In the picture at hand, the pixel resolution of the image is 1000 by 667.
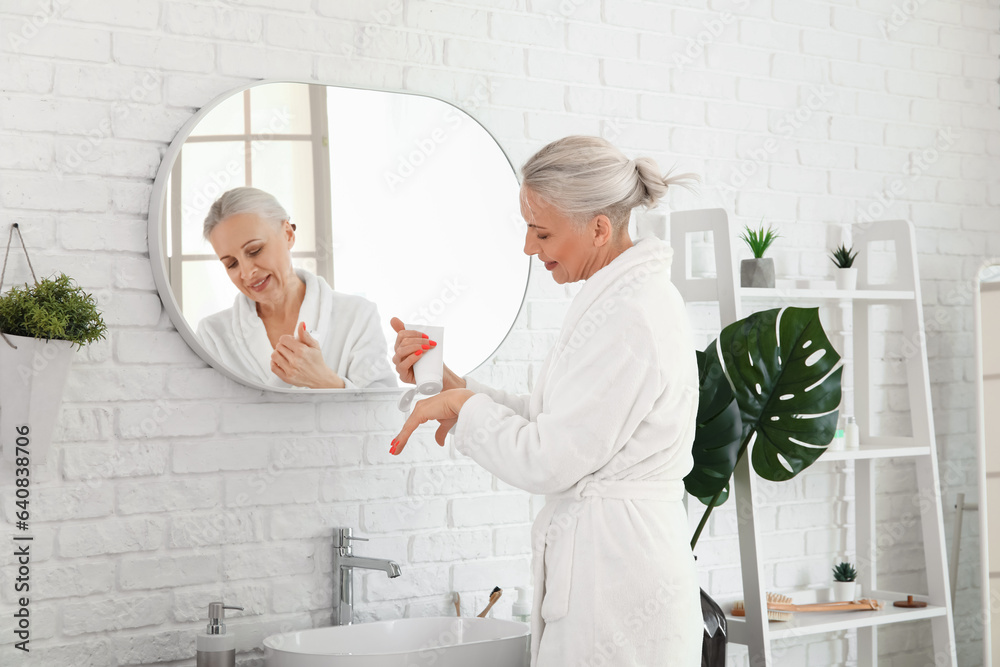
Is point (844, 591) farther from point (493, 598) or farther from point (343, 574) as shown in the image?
point (343, 574)

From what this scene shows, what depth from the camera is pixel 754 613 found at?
7.73ft

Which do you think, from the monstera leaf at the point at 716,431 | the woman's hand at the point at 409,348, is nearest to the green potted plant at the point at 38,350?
the woman's hand at the point at 409,348

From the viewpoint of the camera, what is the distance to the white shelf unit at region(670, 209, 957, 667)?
7.78 ft

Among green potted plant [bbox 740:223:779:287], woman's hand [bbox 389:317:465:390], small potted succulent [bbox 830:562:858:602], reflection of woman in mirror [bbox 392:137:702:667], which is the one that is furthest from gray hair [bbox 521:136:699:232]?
small potted succulent [bbox 830:562:858:602]

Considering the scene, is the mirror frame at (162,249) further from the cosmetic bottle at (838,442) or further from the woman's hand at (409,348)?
the cosmetic bottle at (838,442)

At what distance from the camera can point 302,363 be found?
2064 millimetres

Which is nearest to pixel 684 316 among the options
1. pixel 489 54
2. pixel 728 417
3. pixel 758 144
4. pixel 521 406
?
pixel 521 406

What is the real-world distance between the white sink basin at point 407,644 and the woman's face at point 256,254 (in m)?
0.69

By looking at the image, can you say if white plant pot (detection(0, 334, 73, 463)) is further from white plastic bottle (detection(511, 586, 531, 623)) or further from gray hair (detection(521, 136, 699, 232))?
white plastic bottle (detection(511, 586, 531, 623))

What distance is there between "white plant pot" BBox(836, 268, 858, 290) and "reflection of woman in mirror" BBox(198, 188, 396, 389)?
130cm

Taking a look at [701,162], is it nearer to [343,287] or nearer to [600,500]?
[343,287]

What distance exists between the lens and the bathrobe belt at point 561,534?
161 cm

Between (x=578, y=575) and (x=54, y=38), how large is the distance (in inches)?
54.4

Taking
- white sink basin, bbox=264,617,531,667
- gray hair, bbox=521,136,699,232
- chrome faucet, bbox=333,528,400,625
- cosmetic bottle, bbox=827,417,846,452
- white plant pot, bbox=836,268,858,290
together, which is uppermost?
gray hair, bbox=521,136,699,232
